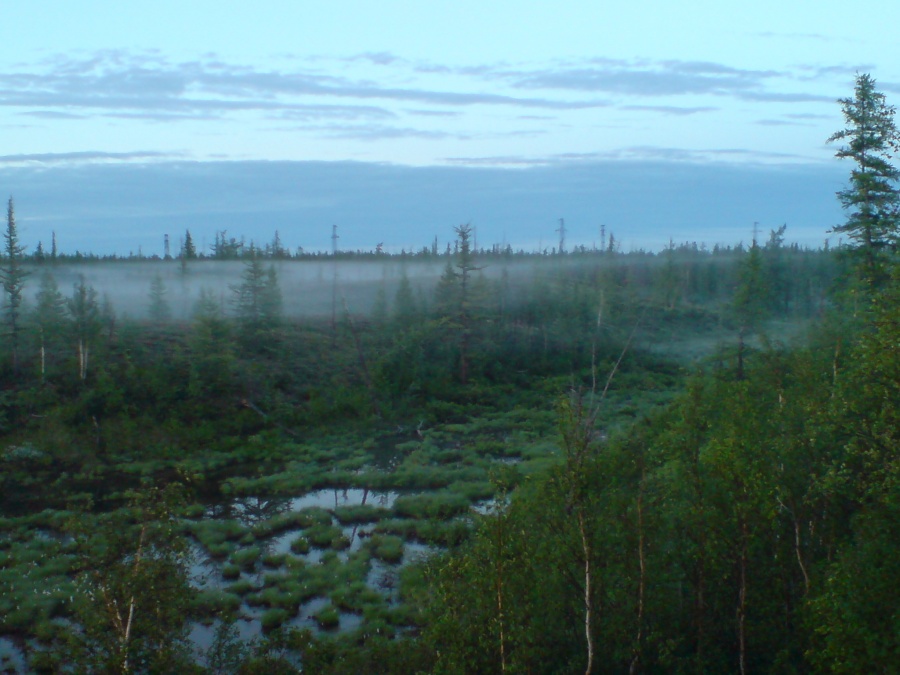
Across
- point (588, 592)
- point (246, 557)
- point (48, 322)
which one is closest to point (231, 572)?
point (246, 557)

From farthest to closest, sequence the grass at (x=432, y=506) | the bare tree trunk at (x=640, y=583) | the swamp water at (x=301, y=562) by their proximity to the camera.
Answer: the grass at (x=432, y=506) → the swamp water at (x=301, y=562) → the bare tree trunk at (x=640, y=583)

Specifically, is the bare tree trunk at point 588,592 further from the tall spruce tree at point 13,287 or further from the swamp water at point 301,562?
the tall spruce tree at point 13,287

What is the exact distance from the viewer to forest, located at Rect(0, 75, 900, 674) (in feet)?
28.7

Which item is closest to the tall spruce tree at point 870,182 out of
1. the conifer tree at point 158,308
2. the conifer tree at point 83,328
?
the conifer tree at point 83,328

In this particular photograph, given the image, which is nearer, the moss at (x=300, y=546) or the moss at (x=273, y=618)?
the moss at (x=273, y=618)

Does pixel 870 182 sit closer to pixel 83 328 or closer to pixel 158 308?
pixel 83 328

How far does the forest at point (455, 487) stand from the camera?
8.73 m

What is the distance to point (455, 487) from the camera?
2559cm

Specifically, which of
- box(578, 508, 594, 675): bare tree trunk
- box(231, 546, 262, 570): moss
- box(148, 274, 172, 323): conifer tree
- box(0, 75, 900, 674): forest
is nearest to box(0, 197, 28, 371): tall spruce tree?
box(0, 75, 900, 674): forest

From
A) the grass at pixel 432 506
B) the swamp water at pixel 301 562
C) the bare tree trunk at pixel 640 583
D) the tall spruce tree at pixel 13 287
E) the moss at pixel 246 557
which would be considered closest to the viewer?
the bare tree trunk at pixel 640 583

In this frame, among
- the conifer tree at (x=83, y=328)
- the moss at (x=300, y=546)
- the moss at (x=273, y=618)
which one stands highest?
the conifer tree at (x=83, y=328)

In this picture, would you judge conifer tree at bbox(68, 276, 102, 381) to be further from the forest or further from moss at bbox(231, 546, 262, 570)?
moss at bbox(231, 546, 262, 570)

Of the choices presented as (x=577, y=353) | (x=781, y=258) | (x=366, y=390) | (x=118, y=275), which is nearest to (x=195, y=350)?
(x=366, y=390)

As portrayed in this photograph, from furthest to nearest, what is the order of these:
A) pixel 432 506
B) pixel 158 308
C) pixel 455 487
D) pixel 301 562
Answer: pixel 158 308 → pixel 455 487 → pixel 432 506 → pixel 301 562
